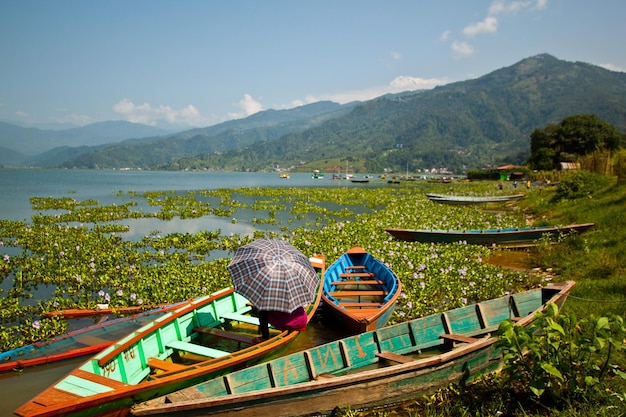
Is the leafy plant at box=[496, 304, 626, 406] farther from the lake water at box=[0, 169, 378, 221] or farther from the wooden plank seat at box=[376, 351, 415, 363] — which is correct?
the lake water at box=[0, 169, 378, 221]

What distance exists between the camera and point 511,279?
38.9 feet

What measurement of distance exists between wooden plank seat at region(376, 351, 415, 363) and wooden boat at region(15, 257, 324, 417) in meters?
1.63

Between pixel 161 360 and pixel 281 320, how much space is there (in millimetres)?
2026

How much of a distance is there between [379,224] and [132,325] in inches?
661

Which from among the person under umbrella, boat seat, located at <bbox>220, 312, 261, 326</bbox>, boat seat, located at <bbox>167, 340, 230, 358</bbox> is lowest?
boat seat, located at <bbox>220, 312, 261, 326</bbox>

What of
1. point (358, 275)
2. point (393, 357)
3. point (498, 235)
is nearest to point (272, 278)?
point (393, 357)

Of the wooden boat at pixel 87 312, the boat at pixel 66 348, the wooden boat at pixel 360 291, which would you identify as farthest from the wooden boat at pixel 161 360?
A: the wooden boat at pixel 87 312

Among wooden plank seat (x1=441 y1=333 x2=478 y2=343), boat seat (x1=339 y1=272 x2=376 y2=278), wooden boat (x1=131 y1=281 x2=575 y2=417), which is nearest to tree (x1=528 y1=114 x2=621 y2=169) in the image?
boat seat (x1=339 y1=272 x2=376 y2=278)

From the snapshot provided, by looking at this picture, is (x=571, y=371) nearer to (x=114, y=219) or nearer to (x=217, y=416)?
(x=217, y=416)

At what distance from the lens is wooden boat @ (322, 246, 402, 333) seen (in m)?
7.53

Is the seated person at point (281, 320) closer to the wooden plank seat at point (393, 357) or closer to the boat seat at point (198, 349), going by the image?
the boat seat at point (198, 349)

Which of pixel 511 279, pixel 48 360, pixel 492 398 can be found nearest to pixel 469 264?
pixel 511 279

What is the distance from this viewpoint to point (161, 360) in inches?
240

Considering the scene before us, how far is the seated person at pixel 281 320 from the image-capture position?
691cm
